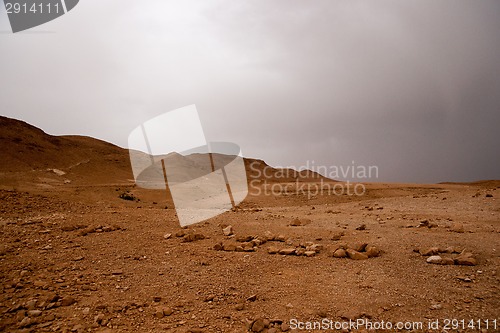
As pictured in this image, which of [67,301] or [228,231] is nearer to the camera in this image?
[67,301]

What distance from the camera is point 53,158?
32969 millimetres

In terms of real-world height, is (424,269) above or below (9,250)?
below

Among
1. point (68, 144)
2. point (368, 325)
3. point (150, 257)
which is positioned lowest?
point (368, 325)

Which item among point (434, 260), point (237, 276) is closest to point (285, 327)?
point (237, 276)

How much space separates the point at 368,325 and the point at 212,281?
208cm

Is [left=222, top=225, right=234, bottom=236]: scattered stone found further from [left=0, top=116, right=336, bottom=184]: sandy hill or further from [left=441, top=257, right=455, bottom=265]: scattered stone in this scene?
[left=0, top=116, right=336, bottom=184]: sandy hill

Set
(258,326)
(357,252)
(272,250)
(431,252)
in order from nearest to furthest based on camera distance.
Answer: (258,326)
(431,252)
(357,252)
(272,250)

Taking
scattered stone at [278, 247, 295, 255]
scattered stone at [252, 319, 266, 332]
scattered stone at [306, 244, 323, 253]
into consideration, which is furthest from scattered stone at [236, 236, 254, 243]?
scattered stone at [252, 319, 266, 332]

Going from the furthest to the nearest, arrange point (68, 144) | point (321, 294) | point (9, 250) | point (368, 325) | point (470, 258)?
1. point (68, 144)
2. point (9, 250)
3. point (470, 258)
4. point (321, 294)
5. point (368, 325)

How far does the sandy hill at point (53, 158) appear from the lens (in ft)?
88.3

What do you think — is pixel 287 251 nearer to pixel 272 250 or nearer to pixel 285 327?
pixel 272 250

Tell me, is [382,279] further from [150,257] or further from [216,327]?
[150,257]

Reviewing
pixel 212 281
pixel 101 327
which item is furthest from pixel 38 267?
pixel 212 281

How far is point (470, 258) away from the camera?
4.33 meters
